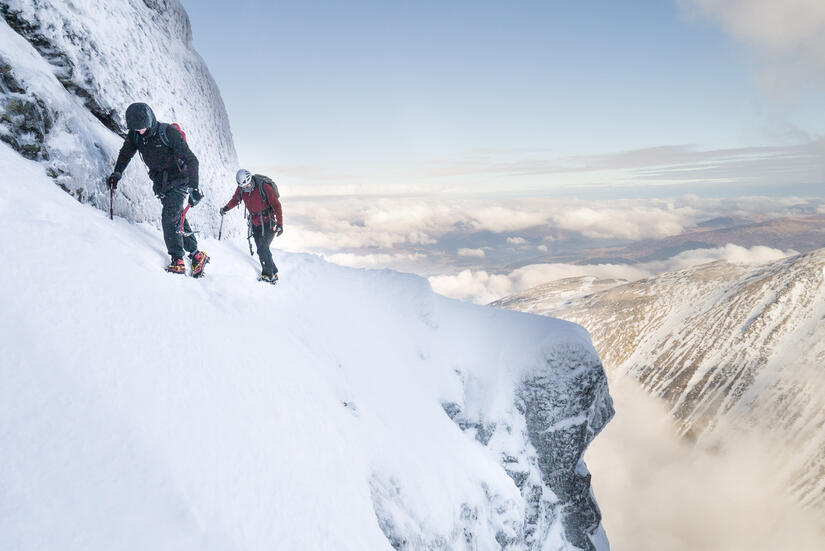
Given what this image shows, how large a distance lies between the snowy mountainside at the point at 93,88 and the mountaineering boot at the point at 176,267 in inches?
116

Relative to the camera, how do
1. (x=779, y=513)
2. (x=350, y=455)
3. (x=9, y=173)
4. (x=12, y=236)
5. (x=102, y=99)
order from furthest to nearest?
(x=779, y=513) < (x=102, y=99) < (x=350, y=455) < (x=9, y=173) < (x=12, y=236)

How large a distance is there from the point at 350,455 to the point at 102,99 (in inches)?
534

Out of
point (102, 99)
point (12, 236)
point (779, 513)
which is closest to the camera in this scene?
point (12, 236)

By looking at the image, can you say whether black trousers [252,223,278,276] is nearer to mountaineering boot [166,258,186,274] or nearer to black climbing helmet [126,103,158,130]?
mountaineering boot [166,258,186,274]

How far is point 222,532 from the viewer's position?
16.2ft

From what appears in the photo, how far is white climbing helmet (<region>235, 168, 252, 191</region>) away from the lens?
1276cm

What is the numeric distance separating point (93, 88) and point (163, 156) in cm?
544

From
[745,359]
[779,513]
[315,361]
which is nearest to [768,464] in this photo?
[779,513]

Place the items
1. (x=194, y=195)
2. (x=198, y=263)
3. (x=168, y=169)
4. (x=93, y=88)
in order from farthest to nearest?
(x=93, y=88)
(x=198, y=263)
(x=194, y=195)
(x=168, y=169)

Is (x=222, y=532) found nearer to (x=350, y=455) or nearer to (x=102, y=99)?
(x=350, y=455)

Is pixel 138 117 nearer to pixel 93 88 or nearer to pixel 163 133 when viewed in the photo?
pixel 163 133

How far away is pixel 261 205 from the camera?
13.4m

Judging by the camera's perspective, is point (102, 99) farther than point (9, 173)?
Yes

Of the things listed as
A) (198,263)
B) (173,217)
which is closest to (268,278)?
(198,263)
